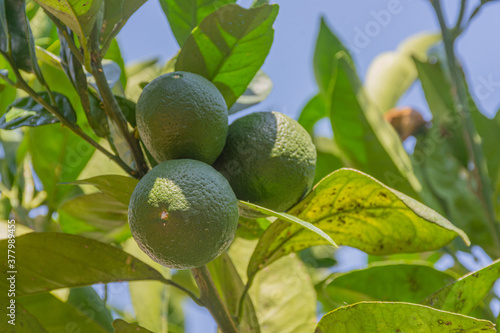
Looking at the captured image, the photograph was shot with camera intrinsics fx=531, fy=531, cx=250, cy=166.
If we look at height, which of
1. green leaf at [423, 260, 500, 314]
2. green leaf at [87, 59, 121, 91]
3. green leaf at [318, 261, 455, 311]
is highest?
green leaf at [87, 59, 121, 91]

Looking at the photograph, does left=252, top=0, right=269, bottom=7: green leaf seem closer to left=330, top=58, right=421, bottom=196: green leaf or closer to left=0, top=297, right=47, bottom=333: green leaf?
left=330, top=58, right=421, bottom=196: green leaf

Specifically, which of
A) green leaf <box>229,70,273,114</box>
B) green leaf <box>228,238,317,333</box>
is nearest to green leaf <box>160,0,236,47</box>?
green leaf <box>229,70,273,114</box>

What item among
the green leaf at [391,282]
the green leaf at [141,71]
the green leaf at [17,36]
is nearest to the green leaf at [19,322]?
the green leaf at [17,36]

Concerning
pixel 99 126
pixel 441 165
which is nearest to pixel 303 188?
pixel 99 126

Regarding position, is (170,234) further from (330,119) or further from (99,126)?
(330,119)

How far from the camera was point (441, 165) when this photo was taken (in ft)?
5.19

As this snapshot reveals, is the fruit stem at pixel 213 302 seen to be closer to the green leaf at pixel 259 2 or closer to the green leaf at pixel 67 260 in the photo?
the green leaf at pixel 67 260

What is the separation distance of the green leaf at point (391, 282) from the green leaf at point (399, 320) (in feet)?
1.32

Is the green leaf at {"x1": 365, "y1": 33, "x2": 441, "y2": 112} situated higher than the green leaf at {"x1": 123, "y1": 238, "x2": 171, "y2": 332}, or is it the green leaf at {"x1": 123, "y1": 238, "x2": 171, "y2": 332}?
the green leaf at {"x1": 365, "y1": 33, "x2": 441, "y2": 112}

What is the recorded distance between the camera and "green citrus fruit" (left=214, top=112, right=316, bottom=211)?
2.83 feet

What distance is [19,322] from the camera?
0.92m

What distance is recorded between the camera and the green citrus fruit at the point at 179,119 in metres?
0.82

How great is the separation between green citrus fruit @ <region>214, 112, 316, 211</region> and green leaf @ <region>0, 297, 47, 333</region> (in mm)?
428

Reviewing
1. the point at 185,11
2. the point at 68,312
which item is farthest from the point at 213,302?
the point at 185,11
